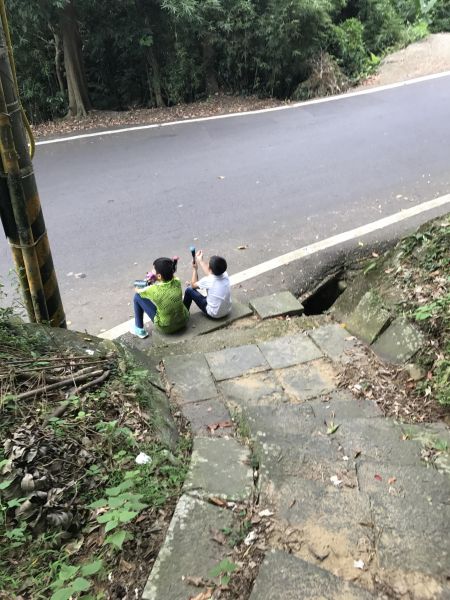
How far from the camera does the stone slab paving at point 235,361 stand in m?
4.11

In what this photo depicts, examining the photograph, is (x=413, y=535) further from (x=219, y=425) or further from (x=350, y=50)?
(x=350, y=50)

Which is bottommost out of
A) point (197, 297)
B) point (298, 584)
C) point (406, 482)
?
point (197, 297)

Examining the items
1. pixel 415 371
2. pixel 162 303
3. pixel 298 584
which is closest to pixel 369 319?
pixel 415 371

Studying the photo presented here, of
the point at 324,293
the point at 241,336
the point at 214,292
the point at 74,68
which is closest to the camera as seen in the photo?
the point at 241,336

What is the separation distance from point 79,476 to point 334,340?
264 centimetres

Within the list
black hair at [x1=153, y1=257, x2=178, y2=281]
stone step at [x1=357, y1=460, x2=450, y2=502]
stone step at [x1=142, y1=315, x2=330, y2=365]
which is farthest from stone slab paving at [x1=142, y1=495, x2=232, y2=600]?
black hair at [x1=153, y1=257, x2=178, y2=281]

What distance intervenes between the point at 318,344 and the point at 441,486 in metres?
1.87

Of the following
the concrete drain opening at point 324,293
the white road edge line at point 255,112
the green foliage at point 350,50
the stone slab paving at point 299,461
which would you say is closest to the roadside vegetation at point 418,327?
the stone slab paving at point 299,461

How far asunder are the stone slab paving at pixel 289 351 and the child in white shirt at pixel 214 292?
92cm

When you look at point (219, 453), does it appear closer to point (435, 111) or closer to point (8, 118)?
point (8, 118)

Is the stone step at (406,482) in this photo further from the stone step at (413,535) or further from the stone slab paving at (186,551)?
the stone slab paving at (186,551)

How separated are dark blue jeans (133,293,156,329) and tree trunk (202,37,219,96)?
9.59 metres

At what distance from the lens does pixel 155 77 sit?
42.0 feet

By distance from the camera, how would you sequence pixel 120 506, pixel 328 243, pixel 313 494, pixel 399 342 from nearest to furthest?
pixel 120 506 < pixel 313 494 < pixel 399 342 < pixel 328 243
